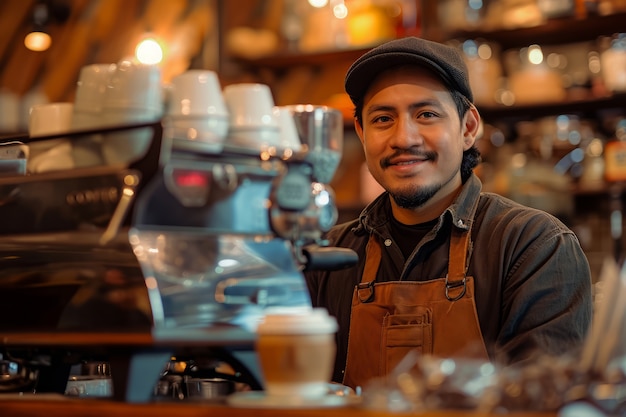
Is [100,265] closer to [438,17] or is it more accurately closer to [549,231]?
[549,231]

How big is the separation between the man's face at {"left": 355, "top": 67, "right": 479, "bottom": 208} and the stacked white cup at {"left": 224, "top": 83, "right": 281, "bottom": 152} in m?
0.84

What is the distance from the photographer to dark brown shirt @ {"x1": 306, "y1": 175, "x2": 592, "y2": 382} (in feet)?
6.32

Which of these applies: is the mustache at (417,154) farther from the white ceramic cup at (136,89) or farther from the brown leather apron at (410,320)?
the white ceramic cup at (136,89)

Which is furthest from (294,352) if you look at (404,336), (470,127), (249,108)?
(470,127)

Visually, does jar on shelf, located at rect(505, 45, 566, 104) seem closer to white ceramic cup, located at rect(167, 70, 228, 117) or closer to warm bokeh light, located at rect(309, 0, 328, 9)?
warm bokeh light, located at rect(309, 0, 328, 9)

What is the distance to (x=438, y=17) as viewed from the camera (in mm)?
4180

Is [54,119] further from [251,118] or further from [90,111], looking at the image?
[251,118]

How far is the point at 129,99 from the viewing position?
4.72 ft

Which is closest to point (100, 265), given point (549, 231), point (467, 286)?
point (467, 286)

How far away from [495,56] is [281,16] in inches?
44.9

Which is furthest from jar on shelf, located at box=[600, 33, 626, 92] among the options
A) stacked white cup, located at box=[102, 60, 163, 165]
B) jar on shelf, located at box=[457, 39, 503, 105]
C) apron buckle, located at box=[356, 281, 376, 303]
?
stacked white cup, located at box=[102, 60, 163, 165]

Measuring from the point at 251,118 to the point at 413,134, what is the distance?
2.89 ft

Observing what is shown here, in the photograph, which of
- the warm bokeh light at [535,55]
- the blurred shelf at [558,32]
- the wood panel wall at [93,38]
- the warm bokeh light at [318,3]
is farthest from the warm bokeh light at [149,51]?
the warm bokeh light at [535,55]

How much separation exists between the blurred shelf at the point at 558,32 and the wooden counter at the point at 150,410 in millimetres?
2945
